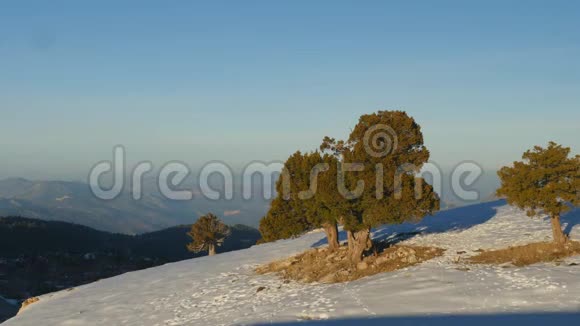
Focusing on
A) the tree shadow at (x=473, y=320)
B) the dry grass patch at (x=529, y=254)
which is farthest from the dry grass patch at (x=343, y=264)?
the tree shadow at (x=473, y=320)

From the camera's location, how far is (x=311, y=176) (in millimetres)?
34750

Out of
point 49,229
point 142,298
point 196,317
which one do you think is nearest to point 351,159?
point 196,317

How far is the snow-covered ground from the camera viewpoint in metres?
19.6

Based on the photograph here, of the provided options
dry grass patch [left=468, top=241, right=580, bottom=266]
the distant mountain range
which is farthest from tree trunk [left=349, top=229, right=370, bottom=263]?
the distant mountain range

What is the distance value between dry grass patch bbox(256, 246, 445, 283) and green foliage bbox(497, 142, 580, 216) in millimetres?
7040

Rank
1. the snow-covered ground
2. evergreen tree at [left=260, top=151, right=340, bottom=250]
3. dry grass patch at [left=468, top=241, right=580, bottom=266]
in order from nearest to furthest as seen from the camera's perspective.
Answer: the snow-covered ground < dry grass patch at [left=468, top=241, right=580, bottom=266] < evergreen tree at [left=260, top=151, right=340, bottom=250]

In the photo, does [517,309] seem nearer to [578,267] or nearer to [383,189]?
[578,267]

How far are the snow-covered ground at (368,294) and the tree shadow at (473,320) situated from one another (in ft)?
0.13

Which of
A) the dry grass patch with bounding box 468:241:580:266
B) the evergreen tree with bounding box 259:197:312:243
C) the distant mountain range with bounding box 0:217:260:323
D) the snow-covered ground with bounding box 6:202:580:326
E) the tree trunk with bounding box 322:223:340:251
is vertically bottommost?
the distant mountain range with bounding box 0:217:260:323

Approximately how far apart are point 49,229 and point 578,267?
145959 mm

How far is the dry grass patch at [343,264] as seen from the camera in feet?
98.1

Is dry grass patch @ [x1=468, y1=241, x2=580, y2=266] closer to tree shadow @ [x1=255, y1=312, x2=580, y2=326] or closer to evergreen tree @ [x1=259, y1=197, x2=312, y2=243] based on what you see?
tree shadow @ [x1=255, y1=312, x2=580, y2=326]

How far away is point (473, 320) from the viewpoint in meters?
17.9

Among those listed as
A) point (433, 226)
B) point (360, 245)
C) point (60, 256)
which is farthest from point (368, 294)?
point (60, 256)
